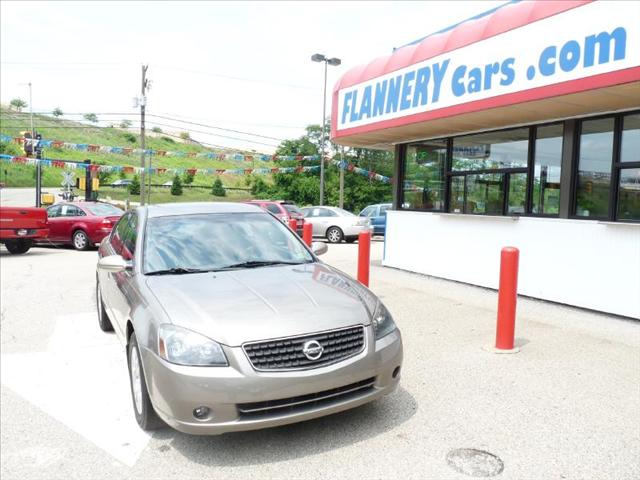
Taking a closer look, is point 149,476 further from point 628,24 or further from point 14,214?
point 14,214

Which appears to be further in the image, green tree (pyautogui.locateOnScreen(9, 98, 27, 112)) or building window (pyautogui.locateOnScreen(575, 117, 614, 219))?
green tree (pyautogui.locateOnScreen(9, 98, 27, 112))

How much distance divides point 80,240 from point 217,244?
12.7 metres

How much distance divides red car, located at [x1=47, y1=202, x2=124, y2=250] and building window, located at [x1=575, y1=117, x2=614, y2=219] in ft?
40.2

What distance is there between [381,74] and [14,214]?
33.8 ft

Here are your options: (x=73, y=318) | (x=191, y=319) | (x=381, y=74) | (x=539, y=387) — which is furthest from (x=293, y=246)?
(x=381, y=74)

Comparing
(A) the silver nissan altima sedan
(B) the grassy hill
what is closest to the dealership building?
(A) the silver nissan altima sedan

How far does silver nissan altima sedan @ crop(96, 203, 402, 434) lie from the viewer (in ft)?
9.76

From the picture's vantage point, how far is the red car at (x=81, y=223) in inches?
594

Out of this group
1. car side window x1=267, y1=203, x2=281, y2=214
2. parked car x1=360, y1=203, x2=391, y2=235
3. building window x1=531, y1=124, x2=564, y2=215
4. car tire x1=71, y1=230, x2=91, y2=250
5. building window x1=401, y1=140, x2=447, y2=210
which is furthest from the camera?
parked car x1=360, y1=203, x2=391, y2=235

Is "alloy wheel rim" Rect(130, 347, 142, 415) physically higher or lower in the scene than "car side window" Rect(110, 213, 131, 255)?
lower

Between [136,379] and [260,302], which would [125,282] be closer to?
[136,379]

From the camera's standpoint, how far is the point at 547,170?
7.95 meters

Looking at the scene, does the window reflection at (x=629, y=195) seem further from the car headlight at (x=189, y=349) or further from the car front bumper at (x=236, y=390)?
the car headlight at (x=189, y=349)

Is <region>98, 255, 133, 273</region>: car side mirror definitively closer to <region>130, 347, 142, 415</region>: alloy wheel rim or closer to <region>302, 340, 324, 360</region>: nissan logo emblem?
<region>130, 347, 142, 415</region>: alloy wheel rim
